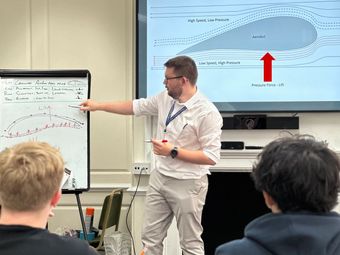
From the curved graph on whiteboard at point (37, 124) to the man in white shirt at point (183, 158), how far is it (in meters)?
0.60

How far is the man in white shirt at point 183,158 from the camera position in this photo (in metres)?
2.71

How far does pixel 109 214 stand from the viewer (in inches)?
133

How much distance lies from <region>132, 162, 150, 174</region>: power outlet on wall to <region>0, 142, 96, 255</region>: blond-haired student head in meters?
2.19

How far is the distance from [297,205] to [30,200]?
2.33 feet

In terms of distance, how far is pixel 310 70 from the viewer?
3.30 metres

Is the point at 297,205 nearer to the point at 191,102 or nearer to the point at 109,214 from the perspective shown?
the point at 191,102

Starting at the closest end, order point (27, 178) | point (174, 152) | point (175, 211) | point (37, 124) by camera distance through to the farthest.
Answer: point (27, 178), point (174, 152), point (175, 211), point (37, 124)

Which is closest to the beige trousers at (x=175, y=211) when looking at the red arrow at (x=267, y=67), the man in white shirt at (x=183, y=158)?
the man in white shirt at (x=183, y=158)

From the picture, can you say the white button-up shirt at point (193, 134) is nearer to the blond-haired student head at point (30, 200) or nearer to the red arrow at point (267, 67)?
the red arrow at point (267, 67)

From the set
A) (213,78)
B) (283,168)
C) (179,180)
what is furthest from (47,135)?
(283,168)

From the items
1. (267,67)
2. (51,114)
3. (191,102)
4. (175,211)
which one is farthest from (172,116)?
(267,67)

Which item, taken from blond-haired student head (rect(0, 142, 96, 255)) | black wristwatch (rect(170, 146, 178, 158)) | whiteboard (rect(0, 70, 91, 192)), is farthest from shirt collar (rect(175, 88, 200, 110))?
blond-haired student head (rect(0, 142, 96, 255))

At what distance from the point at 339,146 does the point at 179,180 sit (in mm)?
1352

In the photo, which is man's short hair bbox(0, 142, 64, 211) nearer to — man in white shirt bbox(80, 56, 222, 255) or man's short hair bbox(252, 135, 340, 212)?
man's short hair bbox(252, 135, 340, 212)
